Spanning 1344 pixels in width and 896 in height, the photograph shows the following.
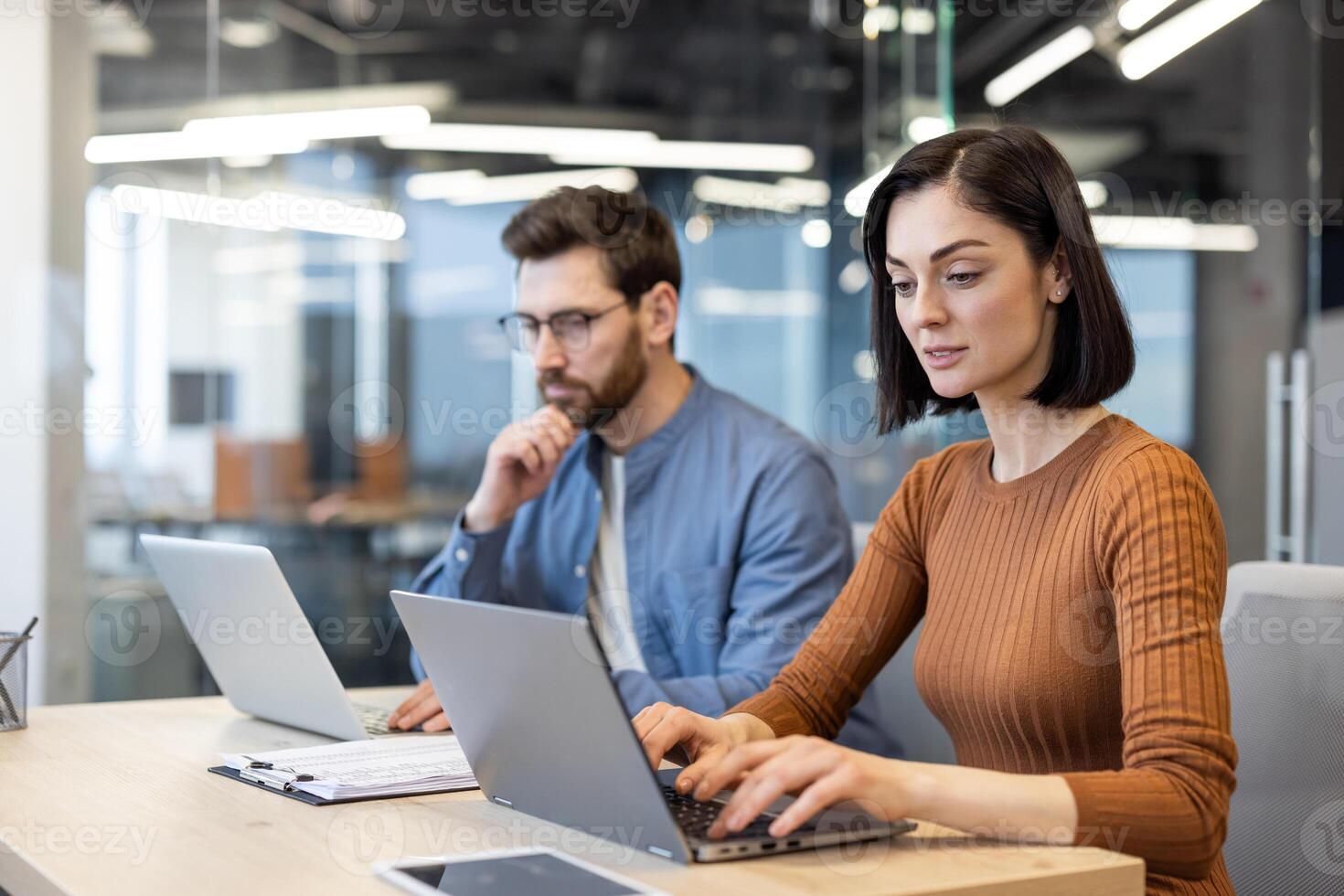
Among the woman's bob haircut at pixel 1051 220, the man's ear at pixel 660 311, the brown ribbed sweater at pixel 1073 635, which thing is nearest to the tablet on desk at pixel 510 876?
the brown ribbed sweater at pixel 1073 635

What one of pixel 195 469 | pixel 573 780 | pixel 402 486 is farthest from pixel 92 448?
pixel 573 780

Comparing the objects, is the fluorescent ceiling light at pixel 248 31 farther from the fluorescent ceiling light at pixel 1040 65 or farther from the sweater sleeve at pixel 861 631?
the sweater sleeve at pixel 861 631

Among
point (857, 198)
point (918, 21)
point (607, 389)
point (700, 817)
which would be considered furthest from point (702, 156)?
point (700, 817)

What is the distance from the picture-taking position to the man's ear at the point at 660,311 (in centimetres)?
230

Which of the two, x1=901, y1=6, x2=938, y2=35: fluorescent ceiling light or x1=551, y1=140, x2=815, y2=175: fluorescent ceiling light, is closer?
x1=901, y1=6, x2=938, y2=35: fluorescent ceiling light

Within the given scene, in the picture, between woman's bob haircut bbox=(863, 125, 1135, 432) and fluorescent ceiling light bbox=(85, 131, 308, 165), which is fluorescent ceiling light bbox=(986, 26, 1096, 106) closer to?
woman's bob haircut bbox=(863, 125, 1135, 432)

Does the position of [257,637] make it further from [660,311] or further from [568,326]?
[660,311]

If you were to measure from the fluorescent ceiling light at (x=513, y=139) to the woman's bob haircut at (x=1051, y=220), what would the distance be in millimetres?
2983

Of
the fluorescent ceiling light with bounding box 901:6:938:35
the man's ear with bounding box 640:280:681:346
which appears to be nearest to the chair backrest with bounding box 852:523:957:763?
the man's ear with bounding box 640:280:681:346

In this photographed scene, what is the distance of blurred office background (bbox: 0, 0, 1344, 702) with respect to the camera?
301 centimetres

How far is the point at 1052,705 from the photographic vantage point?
4.39ft

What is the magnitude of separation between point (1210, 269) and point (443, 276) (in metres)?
2.29

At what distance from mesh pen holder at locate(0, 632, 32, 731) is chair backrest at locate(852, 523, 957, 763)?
3.88 ft

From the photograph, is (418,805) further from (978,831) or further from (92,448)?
(92,448)
